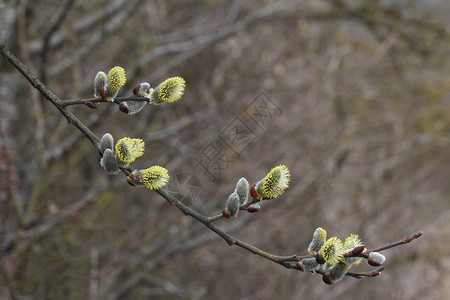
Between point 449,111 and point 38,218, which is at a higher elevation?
point 449,111

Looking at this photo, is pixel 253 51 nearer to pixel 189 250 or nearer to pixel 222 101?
pixel 222 101

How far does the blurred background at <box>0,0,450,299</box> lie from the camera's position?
9.44 ft

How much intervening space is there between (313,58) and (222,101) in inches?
Result: 62.5

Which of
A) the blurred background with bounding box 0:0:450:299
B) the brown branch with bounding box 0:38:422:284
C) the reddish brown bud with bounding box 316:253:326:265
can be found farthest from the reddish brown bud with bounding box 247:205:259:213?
the blurred background with bounding box 0:0:450:299

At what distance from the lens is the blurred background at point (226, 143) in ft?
9.44

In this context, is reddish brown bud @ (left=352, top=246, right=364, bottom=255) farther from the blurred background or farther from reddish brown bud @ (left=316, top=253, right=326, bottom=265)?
the blurred background

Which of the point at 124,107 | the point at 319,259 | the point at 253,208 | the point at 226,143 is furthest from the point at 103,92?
the point at 226,143

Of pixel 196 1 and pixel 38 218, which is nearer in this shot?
pixel 38 218

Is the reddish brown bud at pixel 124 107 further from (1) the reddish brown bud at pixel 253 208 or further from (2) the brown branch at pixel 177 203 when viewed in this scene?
(1) the reddish brown bud at pixel 253 208

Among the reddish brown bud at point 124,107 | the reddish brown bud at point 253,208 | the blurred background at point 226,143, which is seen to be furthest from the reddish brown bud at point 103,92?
the blurred background at point 226,143

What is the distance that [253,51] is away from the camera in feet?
15.4

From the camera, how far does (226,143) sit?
263 centimetres

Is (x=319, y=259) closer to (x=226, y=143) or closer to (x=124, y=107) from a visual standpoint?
(x=124, y=107)

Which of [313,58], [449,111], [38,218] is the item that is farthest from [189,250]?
[449,111]
